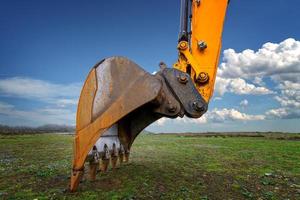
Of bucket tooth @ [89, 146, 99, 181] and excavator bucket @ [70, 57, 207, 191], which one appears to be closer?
excavator bucket @ [70, 57, 207, 191]

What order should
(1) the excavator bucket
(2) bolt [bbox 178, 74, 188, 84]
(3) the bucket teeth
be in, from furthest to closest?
(3) the bucket teeth, (2) bolt [bbox 178, 74, 188, 84], (1) the excavator bucket

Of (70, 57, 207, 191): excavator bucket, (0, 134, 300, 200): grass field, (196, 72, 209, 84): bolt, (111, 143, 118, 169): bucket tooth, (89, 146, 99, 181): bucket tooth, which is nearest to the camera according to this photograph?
(70, 57, 207, 191): excavator bucket

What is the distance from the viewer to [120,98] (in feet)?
18.4

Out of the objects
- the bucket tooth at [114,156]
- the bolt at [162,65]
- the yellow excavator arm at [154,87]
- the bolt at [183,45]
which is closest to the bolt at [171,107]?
the yellow excavator arm at [154,87]

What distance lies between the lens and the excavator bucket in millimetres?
5574

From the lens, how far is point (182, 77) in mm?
5949

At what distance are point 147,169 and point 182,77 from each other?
3.37 m

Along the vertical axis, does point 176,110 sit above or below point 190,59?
below

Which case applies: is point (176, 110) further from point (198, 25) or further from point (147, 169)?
point (147, 169)

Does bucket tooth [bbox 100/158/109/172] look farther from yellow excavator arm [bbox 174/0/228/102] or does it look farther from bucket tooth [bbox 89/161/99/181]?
yellow excavator arm [bbox 174/0/228/102]

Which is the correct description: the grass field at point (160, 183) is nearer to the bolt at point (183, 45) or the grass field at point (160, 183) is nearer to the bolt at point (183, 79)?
the bolt at point (183, 79)

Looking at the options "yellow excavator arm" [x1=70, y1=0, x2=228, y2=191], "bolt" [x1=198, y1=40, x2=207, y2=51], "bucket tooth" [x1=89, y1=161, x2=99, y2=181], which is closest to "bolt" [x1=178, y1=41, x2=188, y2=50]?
"yellow excavator arm" [x1=70, y1=0, x2=228, y2=191]

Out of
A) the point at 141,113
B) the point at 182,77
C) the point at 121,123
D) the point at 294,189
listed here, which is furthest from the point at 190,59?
the point at 294,189

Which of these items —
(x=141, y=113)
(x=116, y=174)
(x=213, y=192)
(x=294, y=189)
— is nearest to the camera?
(x=213, y=192)
